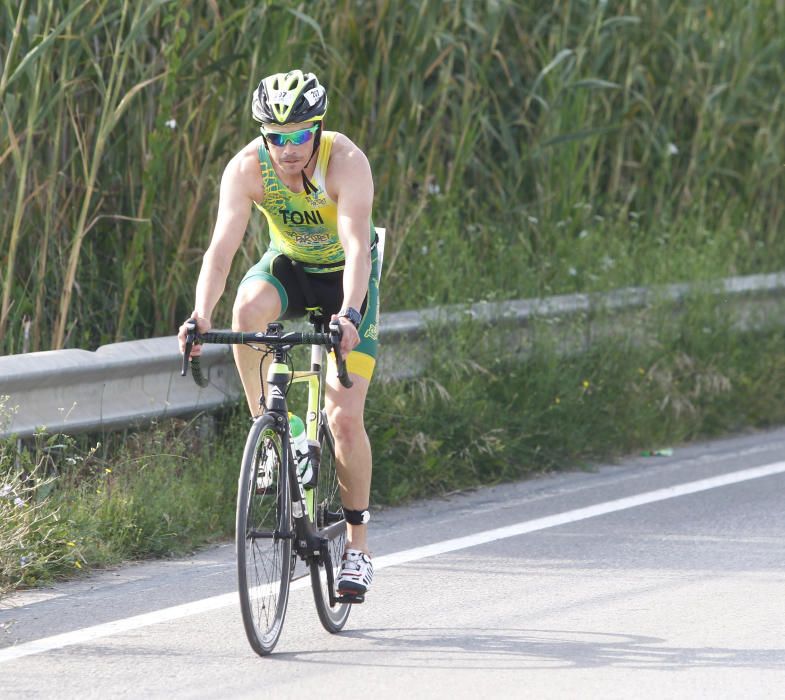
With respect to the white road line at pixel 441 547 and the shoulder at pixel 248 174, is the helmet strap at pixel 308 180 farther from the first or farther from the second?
the white road line at pixel 441 547

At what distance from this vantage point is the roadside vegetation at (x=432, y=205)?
759cm

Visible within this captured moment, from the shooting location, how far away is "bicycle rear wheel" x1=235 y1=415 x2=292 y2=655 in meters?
5.36

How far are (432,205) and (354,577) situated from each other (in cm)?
480

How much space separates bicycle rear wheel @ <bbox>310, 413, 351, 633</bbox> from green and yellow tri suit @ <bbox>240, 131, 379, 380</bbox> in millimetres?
343

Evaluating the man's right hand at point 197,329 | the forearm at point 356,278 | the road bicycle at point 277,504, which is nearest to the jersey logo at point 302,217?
the forearm at point 356,278

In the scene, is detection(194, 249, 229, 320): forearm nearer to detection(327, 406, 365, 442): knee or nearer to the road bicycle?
the road bicycle

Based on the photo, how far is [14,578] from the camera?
6.46 m

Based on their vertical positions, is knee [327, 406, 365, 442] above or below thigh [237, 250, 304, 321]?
below

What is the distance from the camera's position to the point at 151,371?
24.8ft

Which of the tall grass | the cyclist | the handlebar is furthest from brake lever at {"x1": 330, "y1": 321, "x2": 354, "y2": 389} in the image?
the tall grass

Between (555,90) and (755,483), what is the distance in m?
3.34

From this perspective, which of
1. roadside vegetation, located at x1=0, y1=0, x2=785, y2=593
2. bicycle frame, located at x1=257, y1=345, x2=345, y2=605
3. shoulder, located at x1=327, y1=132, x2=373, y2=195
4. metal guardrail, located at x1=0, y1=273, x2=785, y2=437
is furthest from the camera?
roadside vegetation, located at x1=0, y1=0, x2=785, y2=593

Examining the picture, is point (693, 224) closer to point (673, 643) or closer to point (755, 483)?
point (755, 483)

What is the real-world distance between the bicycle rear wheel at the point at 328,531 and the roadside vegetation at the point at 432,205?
1.18 meters
